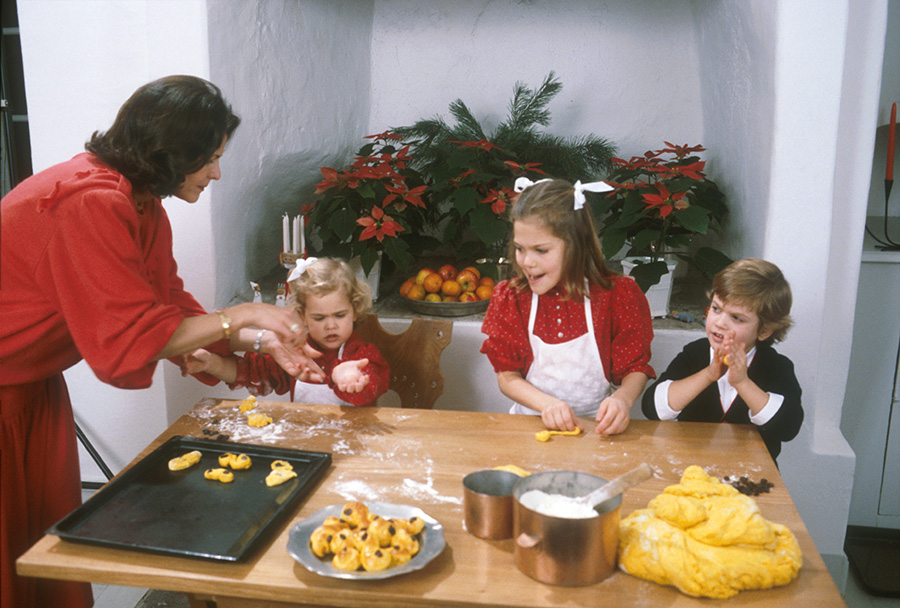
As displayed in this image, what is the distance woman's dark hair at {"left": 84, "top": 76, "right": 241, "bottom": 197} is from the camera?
1.36 meters

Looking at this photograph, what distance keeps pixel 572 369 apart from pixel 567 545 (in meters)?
0.90

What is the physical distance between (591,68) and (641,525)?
251 centimetres

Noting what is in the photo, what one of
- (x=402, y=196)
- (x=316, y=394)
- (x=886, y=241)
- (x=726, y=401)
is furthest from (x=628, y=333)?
(x=886, y=241)

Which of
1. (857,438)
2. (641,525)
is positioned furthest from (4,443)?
(857,438)

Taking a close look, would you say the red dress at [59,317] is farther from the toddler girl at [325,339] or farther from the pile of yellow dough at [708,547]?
the pile of yellow dough at [708,547]

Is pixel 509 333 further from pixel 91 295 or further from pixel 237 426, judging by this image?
pixel 91 295

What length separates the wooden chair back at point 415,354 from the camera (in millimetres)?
1976

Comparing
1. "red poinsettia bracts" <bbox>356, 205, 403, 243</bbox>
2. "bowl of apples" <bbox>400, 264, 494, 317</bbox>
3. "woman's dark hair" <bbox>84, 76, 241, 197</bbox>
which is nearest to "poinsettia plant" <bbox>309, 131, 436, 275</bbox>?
"red poinsettia bracts" <bbox>356, 205, 403, 243</bbox>

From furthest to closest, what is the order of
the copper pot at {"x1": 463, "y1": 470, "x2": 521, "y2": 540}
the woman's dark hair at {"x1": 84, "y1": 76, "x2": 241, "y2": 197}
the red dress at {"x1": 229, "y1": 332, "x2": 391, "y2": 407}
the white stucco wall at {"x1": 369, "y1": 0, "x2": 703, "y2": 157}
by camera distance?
the white stucco wall at {"x1": 369, "y1": 0, "x2": 703, "y2": 157} < the red dress at {"x1": 229, "y1": 332, "x2": 391, "y2": 407} < the woman's dark hair at {"x1": 84, "y1": 76, "x2": 241, "y2": 197} < the copper pot at {"x1": 463, "y1": 470, "x2": 521, "y2": 540}

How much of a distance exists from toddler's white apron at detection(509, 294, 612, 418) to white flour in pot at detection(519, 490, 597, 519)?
2.59 ft

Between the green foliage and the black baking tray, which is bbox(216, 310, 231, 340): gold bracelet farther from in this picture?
the green foliage

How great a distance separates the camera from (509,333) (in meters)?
1.83

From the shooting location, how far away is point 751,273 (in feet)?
5.30

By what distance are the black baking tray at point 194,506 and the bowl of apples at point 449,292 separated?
1.17 m
